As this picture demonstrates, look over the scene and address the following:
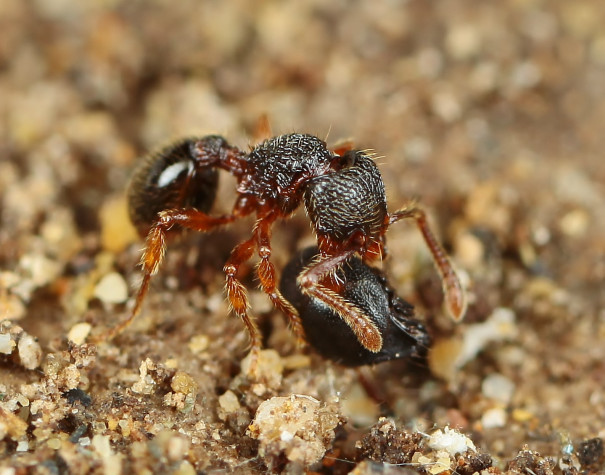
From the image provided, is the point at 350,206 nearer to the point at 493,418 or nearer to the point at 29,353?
the point at 493,418

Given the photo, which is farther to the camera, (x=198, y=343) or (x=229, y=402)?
(x=198, y=343)

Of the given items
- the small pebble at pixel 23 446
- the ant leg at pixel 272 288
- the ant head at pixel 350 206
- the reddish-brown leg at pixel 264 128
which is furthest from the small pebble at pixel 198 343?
the reddish-brown leg at pixel 264 128

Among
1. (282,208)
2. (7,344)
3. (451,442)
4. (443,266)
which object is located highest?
(282,208)

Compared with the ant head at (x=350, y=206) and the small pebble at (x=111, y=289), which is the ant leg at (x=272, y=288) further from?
the small pebble at (x=111, y=289)

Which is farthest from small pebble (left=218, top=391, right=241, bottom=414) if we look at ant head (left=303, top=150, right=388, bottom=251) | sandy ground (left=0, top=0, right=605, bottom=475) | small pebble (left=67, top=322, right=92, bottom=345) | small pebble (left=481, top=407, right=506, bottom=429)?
small pebble (left=481, top=407, right=506, bottom=429)

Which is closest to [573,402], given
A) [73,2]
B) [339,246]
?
[339,246]

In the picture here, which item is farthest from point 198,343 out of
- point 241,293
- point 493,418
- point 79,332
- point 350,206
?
point 493,418

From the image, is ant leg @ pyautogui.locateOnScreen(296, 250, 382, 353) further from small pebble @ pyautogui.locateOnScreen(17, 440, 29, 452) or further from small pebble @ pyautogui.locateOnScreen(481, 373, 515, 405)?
small pebble @ pyautogui.locateOnScreen(17, 440, 29, 452)
